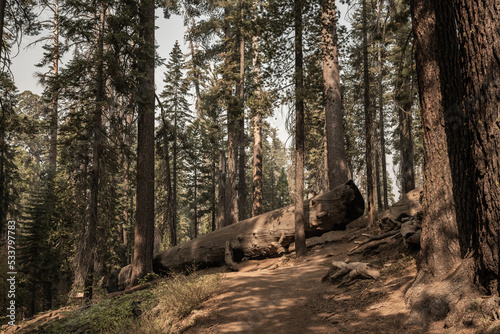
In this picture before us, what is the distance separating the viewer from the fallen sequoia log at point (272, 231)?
1152 centimetres

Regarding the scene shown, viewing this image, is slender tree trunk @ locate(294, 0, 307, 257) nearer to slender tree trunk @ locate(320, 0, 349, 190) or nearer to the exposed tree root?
slender tree trunk @ locate(320, 0, 349, 190)

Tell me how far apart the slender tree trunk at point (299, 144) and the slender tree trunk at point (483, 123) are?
6919mm

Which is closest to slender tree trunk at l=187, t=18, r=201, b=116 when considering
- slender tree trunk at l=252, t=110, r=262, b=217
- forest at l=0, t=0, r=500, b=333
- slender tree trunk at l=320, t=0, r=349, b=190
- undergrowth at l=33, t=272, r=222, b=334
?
forest at l=0, t=0, r=500, b=333

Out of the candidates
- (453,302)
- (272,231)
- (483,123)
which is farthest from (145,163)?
(483,123)

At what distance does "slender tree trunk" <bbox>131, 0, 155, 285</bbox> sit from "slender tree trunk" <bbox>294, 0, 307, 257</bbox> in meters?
5.85

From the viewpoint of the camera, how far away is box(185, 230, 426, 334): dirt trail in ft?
15.3

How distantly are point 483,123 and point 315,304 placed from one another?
414 cm

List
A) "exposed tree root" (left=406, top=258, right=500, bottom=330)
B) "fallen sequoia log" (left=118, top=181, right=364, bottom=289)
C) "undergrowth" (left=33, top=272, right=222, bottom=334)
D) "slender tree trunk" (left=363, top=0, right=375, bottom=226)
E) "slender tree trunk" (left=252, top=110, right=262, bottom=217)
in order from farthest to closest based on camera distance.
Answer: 1. "slender tree trunk" (left=252, top=110, right=262, bottom=217)
2. "slender tree trunk" (left=363, top=0, right=375, bottom=226)
3. "fallen sequoia log" (left=118, top=181, right=364, bottom=289)
4. "undergrowth" (left=33, top=272, right=222, bottom=334)
5. "exposed tree root" (left=406, top=258, right=500, bottom=330)

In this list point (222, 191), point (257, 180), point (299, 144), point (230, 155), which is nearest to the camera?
point (299, 144)

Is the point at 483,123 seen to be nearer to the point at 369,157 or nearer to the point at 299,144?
the point at 299,144

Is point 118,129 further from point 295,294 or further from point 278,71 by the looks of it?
point 295,294

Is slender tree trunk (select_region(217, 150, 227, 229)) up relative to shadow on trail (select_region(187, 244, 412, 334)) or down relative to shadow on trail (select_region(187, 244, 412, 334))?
up

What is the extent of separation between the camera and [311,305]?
5879mm

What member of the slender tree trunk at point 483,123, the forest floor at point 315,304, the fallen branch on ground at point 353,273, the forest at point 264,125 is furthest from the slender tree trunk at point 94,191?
the slender tree trunk at point 483,123
